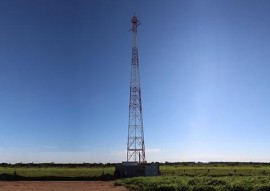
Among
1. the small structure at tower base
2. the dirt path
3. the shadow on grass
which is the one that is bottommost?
the dirt path

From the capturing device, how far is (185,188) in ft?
111

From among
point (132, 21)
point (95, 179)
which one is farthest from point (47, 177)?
point (132, 21)

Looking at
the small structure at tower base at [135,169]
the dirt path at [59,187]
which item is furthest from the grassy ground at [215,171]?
the dirt path at [59,187]

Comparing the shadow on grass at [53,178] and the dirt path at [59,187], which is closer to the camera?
the dirt path at [59,187]

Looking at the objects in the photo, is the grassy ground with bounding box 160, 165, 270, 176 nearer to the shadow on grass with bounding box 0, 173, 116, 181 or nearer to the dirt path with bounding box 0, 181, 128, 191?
the shadow on grass with bounding box 0, 173, 116, 181

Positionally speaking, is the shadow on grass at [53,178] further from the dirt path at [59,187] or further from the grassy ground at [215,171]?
the dirt path at [59,187]

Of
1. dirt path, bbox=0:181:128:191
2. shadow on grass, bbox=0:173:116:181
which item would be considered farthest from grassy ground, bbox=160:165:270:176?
dirt path, bbox=0:181:128:191

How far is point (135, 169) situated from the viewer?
203ft

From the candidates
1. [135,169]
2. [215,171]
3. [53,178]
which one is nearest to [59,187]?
[135,169]

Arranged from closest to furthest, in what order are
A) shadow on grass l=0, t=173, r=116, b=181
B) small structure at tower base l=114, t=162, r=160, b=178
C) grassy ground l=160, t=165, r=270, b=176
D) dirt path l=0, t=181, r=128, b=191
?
dirt path l=0, t=181, r=128, b=191, small structure at tower base l=114, t=162, r=160, b=178, shadow on grass l=0, t=173, r=116, b=181, grassy ground l=160, t=165, r=270, b=176

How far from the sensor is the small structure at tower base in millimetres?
61938

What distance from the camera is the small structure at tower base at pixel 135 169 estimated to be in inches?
2438

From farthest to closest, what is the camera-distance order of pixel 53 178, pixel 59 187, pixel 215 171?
pixel 215 171, pixel 53 178, pixel 59 187

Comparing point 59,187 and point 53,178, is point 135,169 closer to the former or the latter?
point 53,178
